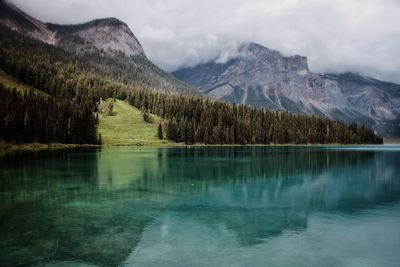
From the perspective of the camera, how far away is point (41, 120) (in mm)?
152750

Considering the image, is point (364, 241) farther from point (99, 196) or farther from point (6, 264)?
point (99, 196)

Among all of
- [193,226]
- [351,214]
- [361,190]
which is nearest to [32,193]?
[193,226]

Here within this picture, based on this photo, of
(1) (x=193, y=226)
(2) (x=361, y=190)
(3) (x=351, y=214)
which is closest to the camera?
(1) (x=193, y=226)

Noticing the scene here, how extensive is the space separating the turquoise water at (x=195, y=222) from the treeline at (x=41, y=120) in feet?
280

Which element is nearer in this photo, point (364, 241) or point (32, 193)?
point (364, 241)

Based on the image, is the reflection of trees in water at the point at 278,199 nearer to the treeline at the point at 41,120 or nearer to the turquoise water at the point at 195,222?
the turquoise water at the point at 195,222

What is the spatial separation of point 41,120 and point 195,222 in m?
135

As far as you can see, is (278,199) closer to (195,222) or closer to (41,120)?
(195,222)

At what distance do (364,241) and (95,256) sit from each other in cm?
1872

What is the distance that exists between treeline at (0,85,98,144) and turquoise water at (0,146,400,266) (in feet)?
280

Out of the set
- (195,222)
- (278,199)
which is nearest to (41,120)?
(278,199)

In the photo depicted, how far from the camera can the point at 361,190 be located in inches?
2153

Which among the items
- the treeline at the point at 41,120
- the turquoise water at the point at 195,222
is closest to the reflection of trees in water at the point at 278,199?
the turquoise water at the point at 195,222

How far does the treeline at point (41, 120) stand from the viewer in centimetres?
13856
